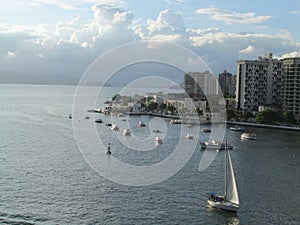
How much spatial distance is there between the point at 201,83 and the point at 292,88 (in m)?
15.2

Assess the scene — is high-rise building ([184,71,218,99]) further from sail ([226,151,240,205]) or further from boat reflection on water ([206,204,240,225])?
boat reflection on water ([206,204,240,225])

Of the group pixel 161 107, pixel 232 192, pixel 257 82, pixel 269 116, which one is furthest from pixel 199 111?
pixel 232 192

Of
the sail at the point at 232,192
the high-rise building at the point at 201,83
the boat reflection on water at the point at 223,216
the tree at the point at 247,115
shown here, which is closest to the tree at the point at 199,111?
the tree at the point at 247,115

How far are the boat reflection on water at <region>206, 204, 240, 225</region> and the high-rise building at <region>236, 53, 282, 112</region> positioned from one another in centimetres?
1947

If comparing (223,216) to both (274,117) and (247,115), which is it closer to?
(274,117)

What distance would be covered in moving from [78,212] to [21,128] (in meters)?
12.0

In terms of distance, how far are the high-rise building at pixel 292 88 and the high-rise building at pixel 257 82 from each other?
1.49 m

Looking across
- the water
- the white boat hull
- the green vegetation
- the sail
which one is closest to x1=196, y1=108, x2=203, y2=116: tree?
the green vegetation

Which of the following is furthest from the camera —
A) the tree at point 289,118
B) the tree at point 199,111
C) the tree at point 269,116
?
the tree at point 199,111

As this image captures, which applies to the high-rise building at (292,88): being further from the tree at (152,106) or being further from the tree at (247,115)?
the tree at (152,106)

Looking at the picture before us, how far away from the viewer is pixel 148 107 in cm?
3178

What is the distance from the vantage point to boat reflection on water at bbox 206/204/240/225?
6648 millimetres

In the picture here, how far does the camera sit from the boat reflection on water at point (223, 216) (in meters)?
6.65

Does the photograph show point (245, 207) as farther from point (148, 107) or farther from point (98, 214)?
point (148, 107)
